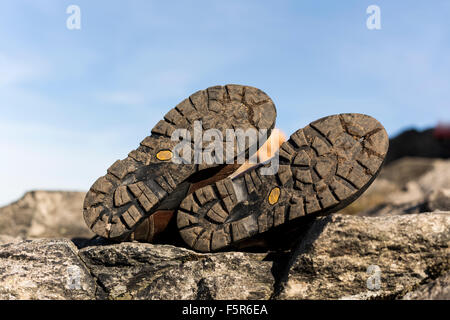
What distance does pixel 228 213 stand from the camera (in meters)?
4.74

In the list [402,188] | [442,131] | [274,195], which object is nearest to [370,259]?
[274,195]

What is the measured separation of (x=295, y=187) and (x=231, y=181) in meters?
0.64

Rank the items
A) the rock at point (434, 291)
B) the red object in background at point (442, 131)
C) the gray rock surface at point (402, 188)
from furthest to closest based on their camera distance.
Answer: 1. the red object in background at point (442, 131)
2. the gray rock surface at point (402, 188)
3. the rock at point (434, 291)

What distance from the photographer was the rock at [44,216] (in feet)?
32.4

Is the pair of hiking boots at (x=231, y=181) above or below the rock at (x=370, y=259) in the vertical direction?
above

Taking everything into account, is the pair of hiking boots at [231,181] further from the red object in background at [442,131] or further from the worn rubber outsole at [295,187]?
the red object in background at [442,131]

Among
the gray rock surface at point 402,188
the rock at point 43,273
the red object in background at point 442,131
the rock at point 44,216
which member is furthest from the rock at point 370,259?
the red object in background at point 442,131

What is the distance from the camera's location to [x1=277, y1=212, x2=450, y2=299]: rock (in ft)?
13.0

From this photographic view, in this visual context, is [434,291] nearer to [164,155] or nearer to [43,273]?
[164,155]

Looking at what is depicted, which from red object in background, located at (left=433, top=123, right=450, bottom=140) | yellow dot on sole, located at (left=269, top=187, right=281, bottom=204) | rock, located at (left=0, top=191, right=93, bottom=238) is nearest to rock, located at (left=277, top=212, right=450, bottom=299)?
yellow dot on sole, located at (left=269, top=187, right=281, bottom=204)

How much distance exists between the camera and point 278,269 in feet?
14.7

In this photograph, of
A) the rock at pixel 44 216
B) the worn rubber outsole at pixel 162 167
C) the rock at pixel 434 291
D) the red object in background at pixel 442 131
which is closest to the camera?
the rock at pixel 434 291

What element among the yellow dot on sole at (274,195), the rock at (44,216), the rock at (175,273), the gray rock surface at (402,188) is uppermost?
the yellow dot on sole at (274,195)
